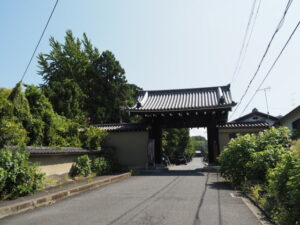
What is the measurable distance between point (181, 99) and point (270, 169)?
38.9ft

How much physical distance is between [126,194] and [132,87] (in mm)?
29379

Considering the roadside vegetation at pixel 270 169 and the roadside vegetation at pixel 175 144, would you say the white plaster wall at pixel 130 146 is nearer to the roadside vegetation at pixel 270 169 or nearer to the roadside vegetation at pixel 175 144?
the roadside vegetation at pixel 270 169

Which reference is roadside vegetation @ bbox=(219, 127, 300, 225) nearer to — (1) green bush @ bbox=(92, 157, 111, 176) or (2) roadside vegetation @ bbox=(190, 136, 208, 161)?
(1) green bush @ bbox=(92, 157, 111, 176)

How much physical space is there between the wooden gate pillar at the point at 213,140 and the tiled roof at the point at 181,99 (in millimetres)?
1284

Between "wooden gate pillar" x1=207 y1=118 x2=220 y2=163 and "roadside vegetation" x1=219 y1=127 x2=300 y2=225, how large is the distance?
218 inches

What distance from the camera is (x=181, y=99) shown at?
698 inches

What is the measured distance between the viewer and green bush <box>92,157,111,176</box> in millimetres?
12117

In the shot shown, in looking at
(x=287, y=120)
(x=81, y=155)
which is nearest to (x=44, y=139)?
(x=81, y=155)

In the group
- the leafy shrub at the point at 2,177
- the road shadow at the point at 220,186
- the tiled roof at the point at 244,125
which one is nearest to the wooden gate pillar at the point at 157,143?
the tiled roof at the point at 244,125

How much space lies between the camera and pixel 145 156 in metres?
16.0

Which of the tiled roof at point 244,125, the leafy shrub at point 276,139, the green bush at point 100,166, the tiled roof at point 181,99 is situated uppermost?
the tiled roof at point 181,99

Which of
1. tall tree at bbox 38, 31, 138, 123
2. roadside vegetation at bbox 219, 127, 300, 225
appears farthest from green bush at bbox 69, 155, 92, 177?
tall tree at bbox 38, 31, 138, 123

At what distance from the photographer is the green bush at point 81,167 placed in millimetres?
10713

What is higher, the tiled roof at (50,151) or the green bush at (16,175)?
the tiled roof at (50,151)
